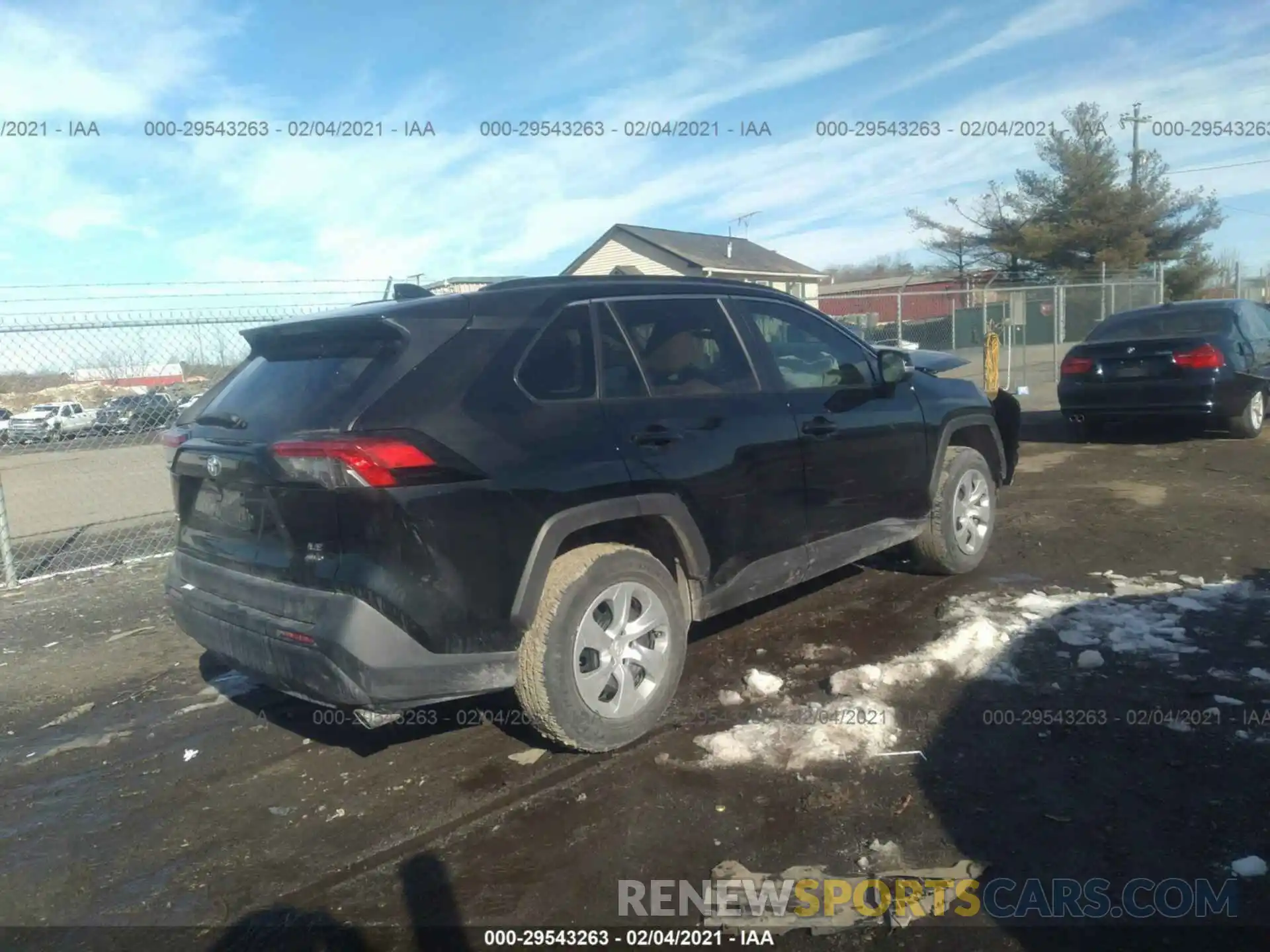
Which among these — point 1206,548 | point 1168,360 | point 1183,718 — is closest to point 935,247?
point 1168,360

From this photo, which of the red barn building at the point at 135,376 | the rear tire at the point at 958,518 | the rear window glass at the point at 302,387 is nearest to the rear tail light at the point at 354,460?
the rear window glass at the point at 302,387

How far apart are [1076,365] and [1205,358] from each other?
51.6 inches

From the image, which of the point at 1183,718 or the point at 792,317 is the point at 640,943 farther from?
the point at 792,317

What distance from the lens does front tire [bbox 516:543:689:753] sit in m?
3.44

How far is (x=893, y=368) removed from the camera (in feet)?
16.6

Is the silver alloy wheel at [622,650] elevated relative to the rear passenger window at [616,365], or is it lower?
lower

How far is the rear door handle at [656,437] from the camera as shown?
12.3 ft

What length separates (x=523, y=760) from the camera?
3.78m

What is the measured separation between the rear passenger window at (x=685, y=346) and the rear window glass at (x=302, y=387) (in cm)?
115

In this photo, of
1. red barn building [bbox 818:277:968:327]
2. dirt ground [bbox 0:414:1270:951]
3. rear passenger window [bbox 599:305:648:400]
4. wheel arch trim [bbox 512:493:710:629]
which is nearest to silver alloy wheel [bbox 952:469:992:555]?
dirt ground [bbox 0:414:1270:951]

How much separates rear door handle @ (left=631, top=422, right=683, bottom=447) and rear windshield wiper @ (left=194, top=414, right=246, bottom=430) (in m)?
1.50

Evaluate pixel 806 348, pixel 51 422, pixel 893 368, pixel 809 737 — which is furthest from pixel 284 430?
pixel 51 422

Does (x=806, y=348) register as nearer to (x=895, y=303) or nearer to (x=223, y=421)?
(x=223, y=421)

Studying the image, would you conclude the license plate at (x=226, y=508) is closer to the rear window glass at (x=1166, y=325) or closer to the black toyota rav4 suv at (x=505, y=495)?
the black toyota rav4 suv at (x=505, y=495)
